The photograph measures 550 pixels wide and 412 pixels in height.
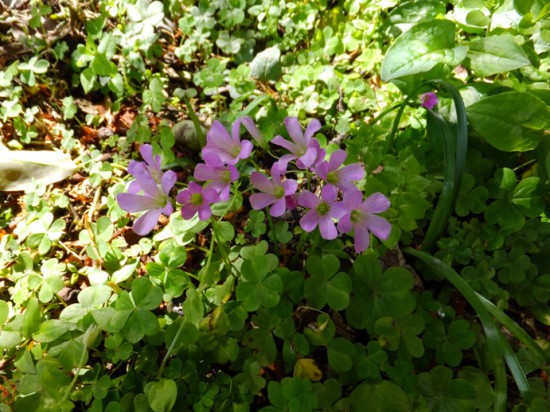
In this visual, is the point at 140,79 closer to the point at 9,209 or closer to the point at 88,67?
the point at 88,67

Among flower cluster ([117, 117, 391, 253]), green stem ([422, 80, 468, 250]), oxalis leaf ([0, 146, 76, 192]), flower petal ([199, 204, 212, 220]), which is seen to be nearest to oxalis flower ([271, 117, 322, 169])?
flower cluster ([117, 117, 391, 253])

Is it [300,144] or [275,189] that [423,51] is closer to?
[300,144]

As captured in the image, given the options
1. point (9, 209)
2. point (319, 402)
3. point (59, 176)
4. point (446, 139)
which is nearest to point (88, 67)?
point (59, 176)

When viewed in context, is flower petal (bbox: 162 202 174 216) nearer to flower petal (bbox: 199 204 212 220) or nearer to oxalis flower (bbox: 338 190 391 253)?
flower petal (bbox: 199 204 212 220)

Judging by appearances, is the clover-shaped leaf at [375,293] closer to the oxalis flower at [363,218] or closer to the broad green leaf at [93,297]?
the oxalis flower at [363,218]

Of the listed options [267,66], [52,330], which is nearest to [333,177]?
[52,330]

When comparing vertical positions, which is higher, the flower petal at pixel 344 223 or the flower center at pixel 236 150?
the flower center at pixel 236 150

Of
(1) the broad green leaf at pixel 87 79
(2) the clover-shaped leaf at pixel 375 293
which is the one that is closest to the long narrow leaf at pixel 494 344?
(2) the clover-shaped leaf at pixel 375 293
